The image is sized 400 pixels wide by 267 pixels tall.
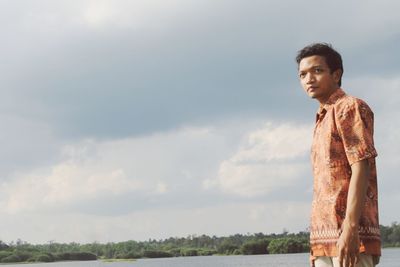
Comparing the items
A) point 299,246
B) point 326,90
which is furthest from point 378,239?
point 299,246

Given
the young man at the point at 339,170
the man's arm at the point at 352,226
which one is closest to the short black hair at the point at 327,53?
the young man at the point at 339,170

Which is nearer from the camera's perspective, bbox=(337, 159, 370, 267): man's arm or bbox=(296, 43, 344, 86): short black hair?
bbox=(337, 159, 370, 267): man's arm

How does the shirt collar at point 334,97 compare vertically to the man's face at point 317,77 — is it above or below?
below

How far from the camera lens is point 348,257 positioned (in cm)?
355

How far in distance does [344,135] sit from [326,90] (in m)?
0.37

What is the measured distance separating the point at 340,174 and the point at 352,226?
0.36m

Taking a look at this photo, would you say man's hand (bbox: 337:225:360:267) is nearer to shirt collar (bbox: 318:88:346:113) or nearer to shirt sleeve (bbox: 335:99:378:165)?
shirt sleeve (bbox: 335:99:378:165)

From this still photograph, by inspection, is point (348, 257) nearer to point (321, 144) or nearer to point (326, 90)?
point (321, 144)

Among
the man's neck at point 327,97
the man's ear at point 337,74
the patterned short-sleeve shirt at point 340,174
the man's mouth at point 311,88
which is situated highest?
the man's ear at point 337,74

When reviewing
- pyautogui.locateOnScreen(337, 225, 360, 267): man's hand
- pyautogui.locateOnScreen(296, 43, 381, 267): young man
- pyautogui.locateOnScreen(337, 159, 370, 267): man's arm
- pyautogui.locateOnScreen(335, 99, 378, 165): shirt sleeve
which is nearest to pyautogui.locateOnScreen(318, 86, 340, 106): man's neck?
pyautogui.locateOnScreen(296, 43, 381, 267): young man

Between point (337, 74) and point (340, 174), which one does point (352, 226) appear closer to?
point (340, 174)

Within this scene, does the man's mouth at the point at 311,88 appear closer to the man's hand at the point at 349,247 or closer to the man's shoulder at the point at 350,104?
the man's shoulder at the point at 350,104

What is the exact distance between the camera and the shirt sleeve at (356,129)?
3.67 m

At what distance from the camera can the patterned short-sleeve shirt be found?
3674 millimetres
